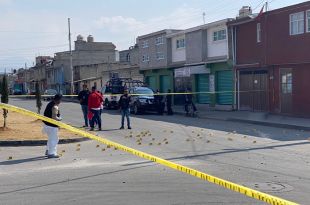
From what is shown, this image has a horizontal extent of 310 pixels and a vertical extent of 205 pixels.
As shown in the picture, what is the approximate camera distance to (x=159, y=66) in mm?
42094

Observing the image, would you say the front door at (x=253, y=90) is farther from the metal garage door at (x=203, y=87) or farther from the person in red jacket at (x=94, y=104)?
the person in red jacket at (x=94, y=104)

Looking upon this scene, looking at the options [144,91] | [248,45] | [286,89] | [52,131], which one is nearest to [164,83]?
[144,91]

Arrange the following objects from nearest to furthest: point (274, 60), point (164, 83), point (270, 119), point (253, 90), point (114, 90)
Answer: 1. point (270, 119)
2. point (274, 60)
3. point (253, 90)
4. point (114, 90)
5. point (164, 83)

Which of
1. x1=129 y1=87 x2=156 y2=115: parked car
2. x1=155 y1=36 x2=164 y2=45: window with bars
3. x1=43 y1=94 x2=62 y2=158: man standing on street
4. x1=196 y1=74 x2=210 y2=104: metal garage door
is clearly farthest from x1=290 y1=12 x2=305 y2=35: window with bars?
x1=155 y1=36 x2=164 y2=45: window with bars

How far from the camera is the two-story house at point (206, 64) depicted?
31.8 metres

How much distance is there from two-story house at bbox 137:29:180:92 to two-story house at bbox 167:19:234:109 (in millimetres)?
1742

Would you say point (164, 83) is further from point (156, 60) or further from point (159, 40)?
point (159, 40)

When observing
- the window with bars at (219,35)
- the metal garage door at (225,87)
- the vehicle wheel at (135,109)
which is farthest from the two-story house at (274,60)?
the vehicle wheel at (135,109)

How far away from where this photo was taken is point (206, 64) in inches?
1335

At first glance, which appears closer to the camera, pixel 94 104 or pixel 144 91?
pixel 94 104

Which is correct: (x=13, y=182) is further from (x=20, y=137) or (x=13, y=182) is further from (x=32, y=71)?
(x=32, y=71)

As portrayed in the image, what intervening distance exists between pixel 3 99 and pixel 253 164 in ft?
42.9

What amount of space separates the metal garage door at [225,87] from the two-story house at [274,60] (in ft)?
3.44

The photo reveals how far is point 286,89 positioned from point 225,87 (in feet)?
21.7
